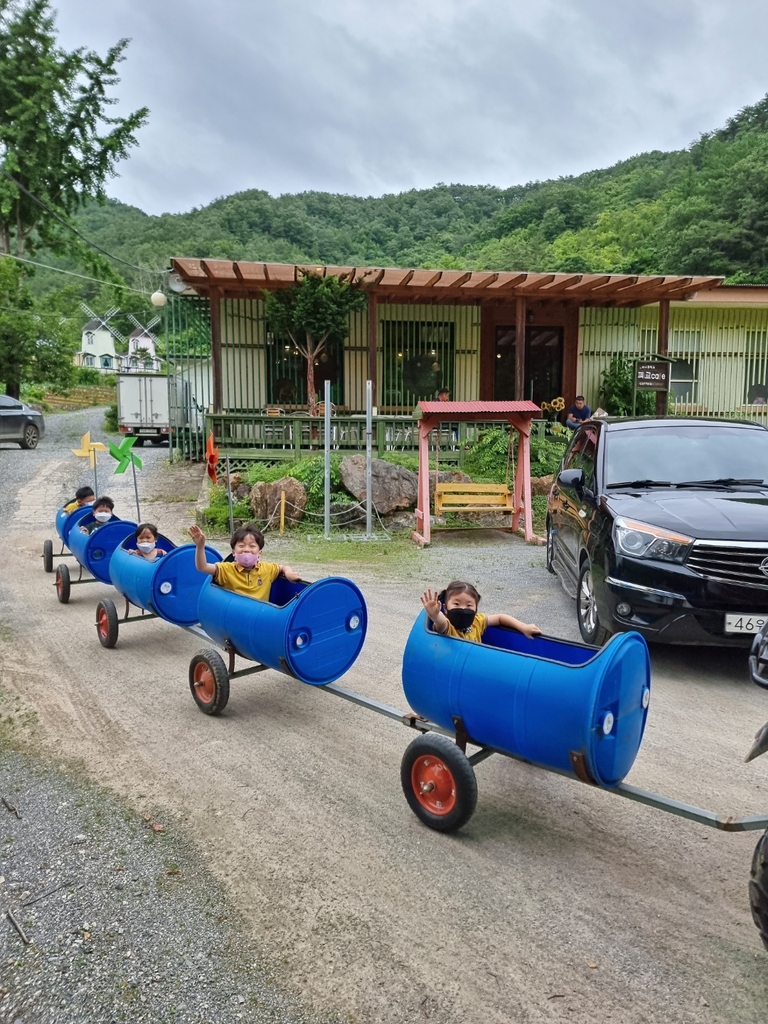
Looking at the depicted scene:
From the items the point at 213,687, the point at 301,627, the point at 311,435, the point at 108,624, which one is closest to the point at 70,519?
the point at 108,624

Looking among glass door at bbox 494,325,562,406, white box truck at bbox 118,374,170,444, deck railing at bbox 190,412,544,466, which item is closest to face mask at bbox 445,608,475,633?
deck railing at bbox 190,412,544,466

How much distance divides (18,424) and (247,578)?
17.7 m

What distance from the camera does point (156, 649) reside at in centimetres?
629

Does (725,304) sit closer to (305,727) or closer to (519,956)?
(305,727)

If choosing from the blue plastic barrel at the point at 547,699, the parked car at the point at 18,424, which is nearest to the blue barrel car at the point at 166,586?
the blue plastic barrel at the point at 547,699

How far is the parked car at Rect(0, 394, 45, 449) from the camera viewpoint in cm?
1972

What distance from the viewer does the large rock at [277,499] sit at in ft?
38.4

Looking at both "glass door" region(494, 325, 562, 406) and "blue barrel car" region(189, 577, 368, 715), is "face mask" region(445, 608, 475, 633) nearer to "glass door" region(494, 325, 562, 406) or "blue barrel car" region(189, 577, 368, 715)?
"blue barrel car" region(189, 577, 368, 715)

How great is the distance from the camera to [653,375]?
14992 millimetres

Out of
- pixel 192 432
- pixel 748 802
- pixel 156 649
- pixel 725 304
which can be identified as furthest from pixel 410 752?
pixel 725 304

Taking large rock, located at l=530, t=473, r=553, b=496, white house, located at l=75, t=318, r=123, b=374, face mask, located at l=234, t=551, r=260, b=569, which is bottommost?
large rock, located at l=530, t=473, r=553, b=496

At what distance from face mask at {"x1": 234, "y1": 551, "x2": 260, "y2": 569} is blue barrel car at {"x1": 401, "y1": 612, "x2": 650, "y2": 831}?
1648mm

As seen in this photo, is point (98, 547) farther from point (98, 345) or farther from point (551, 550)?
point (98, 345)

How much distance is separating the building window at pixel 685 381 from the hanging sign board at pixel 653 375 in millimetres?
4499
